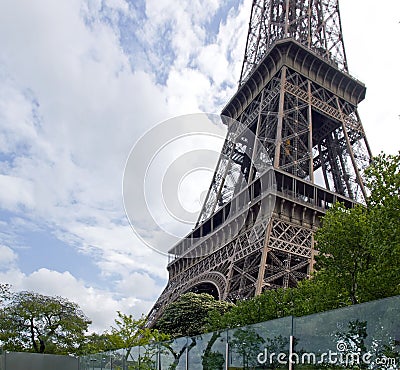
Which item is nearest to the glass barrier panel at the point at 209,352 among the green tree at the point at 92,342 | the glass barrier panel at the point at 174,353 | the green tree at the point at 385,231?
the glass barrier panel at the point at 174,353

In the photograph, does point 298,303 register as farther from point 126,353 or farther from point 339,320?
point 339,320

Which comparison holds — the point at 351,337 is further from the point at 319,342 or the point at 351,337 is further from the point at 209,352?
the point at 209,352

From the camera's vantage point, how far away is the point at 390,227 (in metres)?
12.4

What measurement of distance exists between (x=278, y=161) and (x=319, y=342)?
24783mm

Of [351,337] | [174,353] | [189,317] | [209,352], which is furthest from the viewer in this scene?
[189,317]

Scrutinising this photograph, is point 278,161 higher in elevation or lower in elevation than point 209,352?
higher

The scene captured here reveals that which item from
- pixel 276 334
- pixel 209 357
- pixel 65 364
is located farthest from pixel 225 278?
pixel 276 334

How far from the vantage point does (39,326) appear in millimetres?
32000

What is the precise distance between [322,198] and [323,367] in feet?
82.1

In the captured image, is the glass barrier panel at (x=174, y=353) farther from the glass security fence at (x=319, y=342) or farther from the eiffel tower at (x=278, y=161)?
the eiffel tower at (x=278, y=161)

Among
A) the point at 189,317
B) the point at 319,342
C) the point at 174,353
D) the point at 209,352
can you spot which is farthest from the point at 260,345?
the point at 189,317

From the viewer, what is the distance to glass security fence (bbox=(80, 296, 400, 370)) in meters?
6.19

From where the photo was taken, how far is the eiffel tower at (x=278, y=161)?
2694 cm

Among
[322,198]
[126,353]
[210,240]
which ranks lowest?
[126,353]
